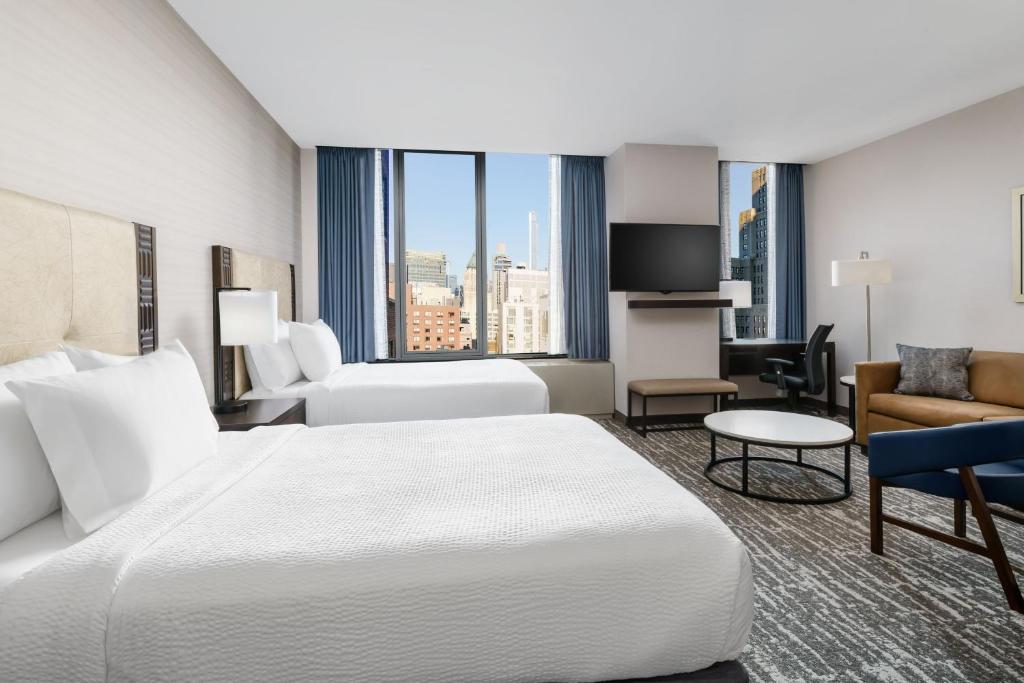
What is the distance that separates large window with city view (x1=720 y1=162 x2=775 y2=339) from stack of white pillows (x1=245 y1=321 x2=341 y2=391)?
4365 mm

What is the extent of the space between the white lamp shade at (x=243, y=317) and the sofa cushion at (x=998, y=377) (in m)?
4.73

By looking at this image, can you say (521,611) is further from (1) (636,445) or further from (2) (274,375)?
(1) (636,445)

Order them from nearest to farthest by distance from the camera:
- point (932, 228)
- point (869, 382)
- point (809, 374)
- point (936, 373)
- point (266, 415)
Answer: point (266, 415) → point (936, 373) → point (869, 382) → point (932, 228) → point (809, 374)

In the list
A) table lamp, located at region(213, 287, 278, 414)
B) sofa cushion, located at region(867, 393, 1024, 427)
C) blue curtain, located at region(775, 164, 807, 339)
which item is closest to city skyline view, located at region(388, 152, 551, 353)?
table lamp, located at region(213, 287, 278, 414)

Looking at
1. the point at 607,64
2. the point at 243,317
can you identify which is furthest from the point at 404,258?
the point at 607,64

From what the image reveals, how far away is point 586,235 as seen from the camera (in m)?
5.40

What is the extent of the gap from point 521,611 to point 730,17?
3.06 meters

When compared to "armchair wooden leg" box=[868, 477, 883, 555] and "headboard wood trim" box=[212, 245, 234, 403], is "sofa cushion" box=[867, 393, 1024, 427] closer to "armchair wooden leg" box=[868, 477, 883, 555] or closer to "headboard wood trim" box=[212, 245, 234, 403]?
"armchair wooden leg" box=[868, 477, 883, 555]

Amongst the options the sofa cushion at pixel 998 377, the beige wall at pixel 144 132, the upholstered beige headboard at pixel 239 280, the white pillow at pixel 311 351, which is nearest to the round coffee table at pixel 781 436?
the sofa cushion at pixel 998 377

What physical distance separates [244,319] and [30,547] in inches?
71.2

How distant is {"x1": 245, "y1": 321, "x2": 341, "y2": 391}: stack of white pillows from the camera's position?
11.0 ft

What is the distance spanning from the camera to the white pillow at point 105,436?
1.19 meters

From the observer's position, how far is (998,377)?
3.48 metres

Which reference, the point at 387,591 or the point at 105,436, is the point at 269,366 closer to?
the point at 105,436
